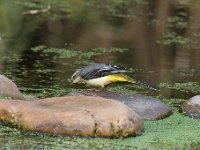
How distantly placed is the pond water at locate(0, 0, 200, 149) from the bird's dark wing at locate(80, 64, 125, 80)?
672mm

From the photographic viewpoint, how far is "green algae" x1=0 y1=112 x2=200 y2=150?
5602 millimetres

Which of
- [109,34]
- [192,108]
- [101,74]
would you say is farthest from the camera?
[109,34]

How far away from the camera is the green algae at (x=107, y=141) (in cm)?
560

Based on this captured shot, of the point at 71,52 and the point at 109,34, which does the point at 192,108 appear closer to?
the point at 71,52

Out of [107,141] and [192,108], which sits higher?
[107,141]

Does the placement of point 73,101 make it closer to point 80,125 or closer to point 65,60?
point 80,125

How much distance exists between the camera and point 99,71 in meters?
7.00

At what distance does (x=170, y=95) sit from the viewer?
796 cm

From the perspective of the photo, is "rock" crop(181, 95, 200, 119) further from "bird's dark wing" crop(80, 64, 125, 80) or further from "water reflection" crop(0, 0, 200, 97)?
"water reflection" crop(0, 0, 200, 97)

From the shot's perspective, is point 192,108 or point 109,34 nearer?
point 192,108

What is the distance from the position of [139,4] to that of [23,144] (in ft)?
33.8

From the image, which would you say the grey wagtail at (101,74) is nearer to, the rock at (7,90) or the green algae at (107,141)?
the rock at (7,90)

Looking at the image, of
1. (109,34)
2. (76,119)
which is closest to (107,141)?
(76,119)

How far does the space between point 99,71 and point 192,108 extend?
3.29 feet
